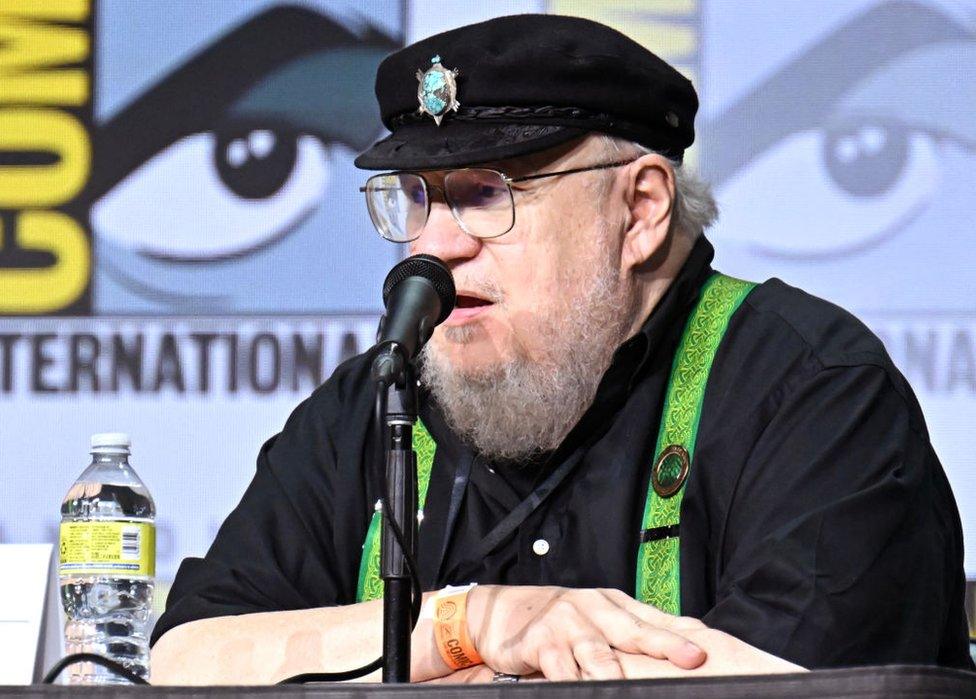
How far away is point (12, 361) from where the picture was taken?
12.1 ft

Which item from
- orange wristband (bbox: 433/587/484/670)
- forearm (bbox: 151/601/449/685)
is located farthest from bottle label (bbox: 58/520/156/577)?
orange wristband (bbox: 433/587/484/670)

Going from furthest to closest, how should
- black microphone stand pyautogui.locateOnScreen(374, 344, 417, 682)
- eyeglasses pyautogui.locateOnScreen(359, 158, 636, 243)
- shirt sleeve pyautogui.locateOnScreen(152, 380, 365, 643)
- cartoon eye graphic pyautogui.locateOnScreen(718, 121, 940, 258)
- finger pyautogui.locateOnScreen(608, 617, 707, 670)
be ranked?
cartoon eye graphic pyautogui.locateOnScreen(718, 121, 940, 258), shirt sleeve pyautogui.locateOnScreen(152, 380, 365, 643), eyeglasses pyautogui.locateOnScreen(359, 158, 636, 243), finger pyautogui.locateOnScreen(608, 617, 707, 670), black microphone stand pyautogui.locateOnScreen(374, 344, 417, 682)

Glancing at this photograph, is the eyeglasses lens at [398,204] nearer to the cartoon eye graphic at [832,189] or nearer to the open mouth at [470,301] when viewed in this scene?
the open mouth at [470,301]

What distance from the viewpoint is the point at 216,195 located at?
373cm

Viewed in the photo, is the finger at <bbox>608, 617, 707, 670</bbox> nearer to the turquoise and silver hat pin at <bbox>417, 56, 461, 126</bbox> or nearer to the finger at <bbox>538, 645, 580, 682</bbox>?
the finger at <bbox>538, 645, 580, 682</bbox>

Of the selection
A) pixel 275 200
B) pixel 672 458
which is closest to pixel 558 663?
pixel 672 458

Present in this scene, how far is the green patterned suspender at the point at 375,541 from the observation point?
105 inches

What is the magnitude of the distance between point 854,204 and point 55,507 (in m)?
2.02

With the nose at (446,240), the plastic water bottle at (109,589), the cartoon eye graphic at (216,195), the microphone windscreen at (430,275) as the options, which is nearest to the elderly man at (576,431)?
the nose at (446,240)

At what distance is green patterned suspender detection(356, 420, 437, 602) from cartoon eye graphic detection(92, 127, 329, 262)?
114cm

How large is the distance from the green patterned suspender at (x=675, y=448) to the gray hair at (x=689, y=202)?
0.51 feet

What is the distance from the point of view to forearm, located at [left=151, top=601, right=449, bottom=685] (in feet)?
7.46

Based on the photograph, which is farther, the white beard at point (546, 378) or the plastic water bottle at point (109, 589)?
the plastic water bottle at point (109, 589)

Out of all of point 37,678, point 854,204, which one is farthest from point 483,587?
point 854,204
